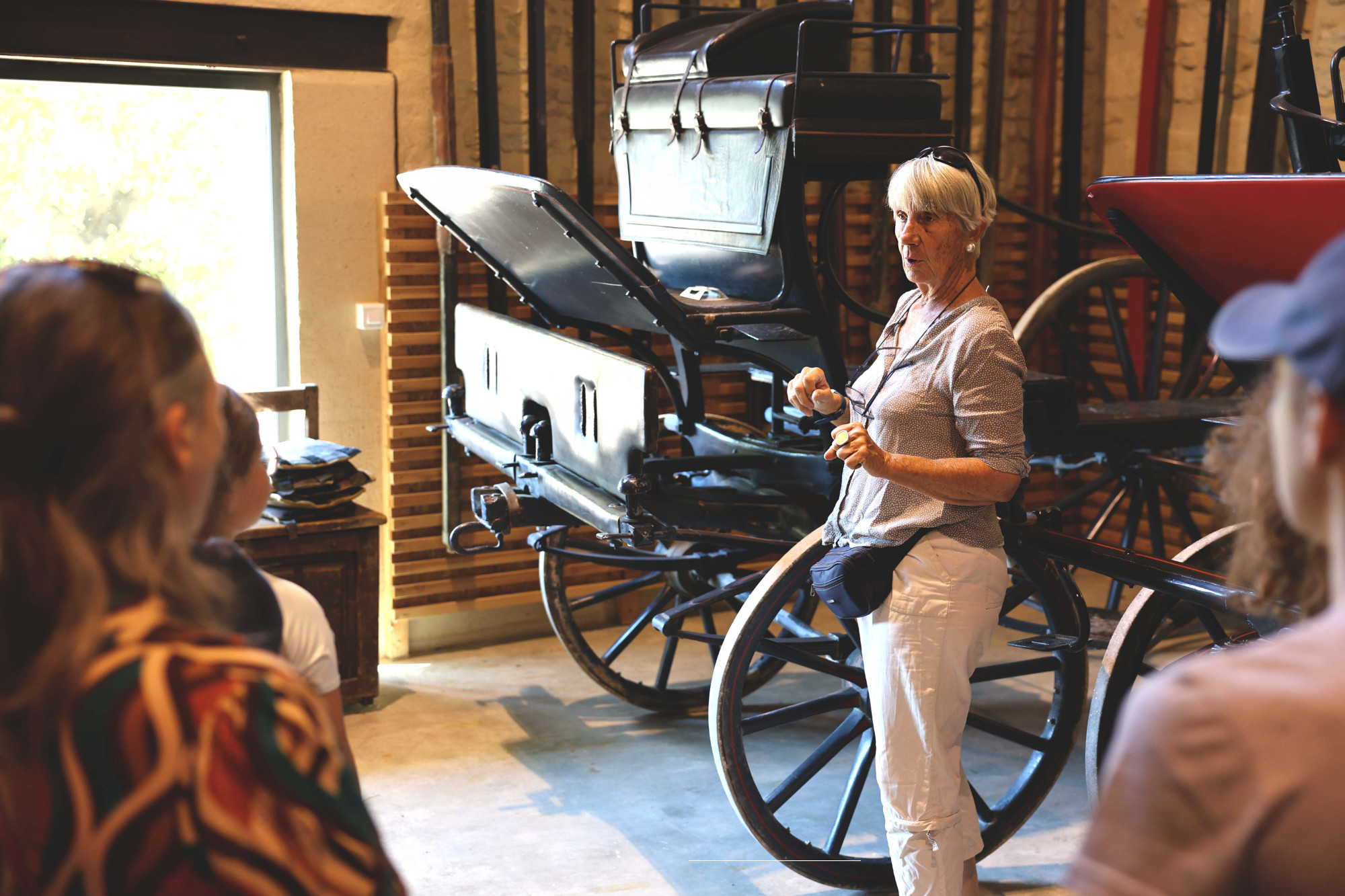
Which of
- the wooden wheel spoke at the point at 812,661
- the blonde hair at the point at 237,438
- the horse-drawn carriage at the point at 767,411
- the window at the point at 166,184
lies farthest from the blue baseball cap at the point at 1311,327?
the window at the point at 166,184

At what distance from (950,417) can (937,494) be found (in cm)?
14

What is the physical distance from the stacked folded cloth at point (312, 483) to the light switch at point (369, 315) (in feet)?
1.79

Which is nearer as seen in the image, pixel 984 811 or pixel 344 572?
pixel 984 811

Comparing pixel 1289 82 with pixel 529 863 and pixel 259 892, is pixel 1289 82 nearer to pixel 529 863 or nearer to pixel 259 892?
pixel 529 863

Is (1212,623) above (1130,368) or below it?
below

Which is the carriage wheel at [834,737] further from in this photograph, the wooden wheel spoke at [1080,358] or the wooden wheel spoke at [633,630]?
the wooden wheel spoke at [1080,358]

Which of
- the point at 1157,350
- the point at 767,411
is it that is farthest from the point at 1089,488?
the point at 767,411

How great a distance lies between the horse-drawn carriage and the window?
94 centimetres

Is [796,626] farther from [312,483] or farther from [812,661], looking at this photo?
[312,483]

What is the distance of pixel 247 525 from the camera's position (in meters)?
1.54

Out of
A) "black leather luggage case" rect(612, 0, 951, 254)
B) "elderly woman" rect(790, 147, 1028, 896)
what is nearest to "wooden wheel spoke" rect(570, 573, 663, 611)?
"black leather luggage case" rect(612, 0, 951, 254)

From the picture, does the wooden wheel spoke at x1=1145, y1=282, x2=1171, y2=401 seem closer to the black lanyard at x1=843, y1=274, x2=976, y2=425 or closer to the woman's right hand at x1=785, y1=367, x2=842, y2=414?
the black lanyard at x1=843, y1=274, x2=976, y2=425

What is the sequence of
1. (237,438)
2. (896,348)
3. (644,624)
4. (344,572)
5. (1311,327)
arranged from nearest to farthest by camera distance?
1. (1311,327)
2. (237,438)
3. (896,348)
4. (344,572)
5. (644,624)

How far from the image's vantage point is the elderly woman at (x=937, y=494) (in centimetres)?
214
